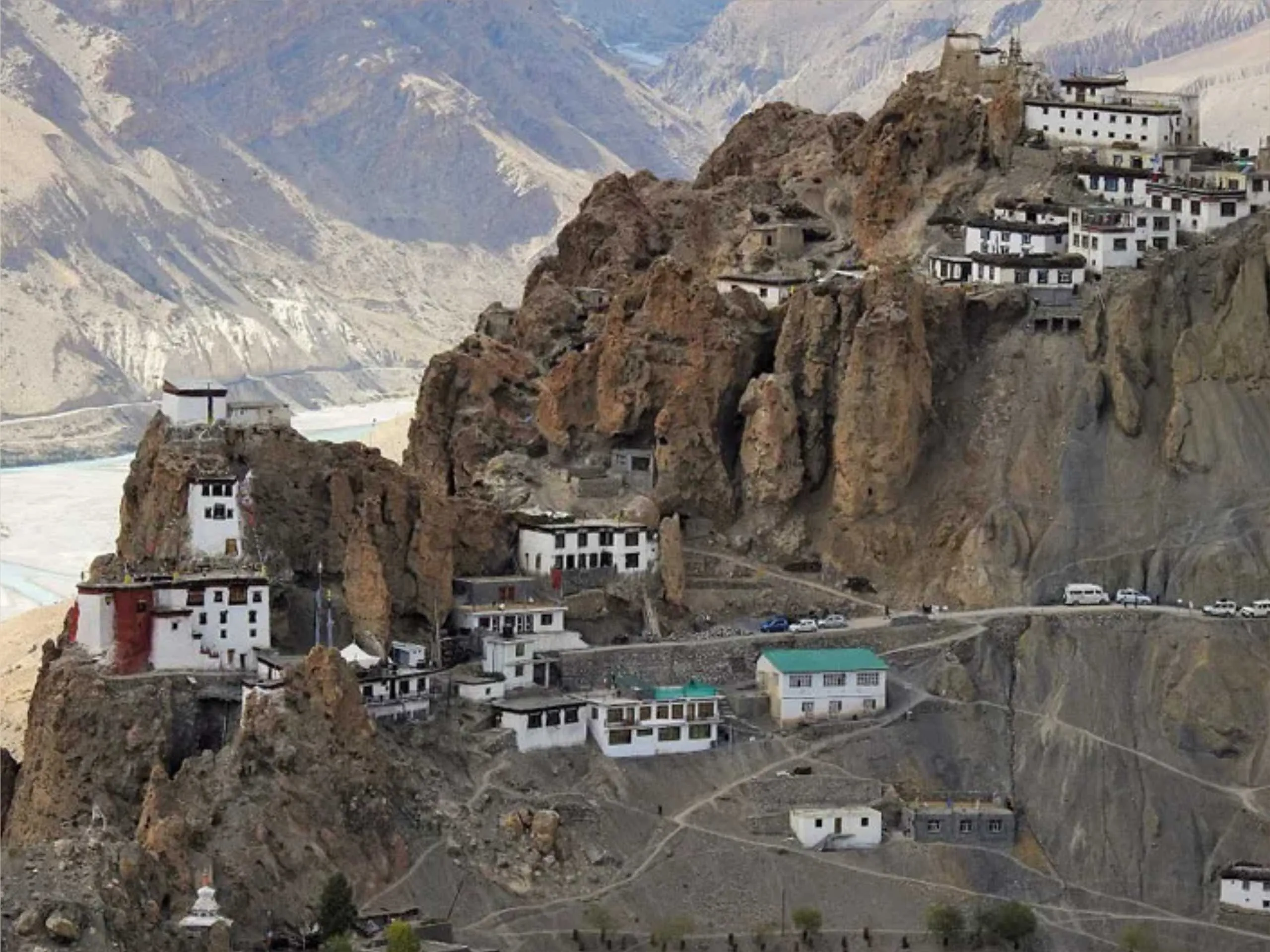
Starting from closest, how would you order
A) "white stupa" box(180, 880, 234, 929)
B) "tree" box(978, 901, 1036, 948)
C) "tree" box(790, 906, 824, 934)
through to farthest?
"white stupa" box(180, 880, 234, 929) < "tree" box(790, 906, 824, 934) < "tree" box(978, 901, 1036, 948)

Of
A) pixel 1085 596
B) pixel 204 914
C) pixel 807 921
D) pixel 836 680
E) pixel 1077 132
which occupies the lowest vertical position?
pixel 807 921

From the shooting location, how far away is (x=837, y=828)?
10294 cm

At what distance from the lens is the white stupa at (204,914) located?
89.6 metres

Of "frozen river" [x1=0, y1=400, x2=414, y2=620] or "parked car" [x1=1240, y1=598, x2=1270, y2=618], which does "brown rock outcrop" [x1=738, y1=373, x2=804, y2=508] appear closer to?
"parked car" [x1=1240, y1=598, x2=1270, y2=618]

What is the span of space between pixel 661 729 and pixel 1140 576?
15.6 meters

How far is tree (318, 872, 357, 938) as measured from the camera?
9375 centimetres

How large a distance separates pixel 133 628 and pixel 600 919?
45.4 feet

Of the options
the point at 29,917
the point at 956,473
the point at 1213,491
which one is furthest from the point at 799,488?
the point at 29,917

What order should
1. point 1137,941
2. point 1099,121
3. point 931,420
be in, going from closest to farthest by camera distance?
point 1137,941, point 931,420, point 1099,121

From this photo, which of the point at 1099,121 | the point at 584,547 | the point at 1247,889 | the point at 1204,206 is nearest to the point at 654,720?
the point at 584,547

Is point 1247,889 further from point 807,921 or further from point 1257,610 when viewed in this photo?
point 807,921

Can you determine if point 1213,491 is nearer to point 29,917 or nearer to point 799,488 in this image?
point 799,488

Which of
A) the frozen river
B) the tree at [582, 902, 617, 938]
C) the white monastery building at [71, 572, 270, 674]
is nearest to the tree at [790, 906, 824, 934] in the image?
the tree at [582, 902, 617, 938]

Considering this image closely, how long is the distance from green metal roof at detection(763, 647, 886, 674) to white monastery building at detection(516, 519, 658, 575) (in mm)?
5129
